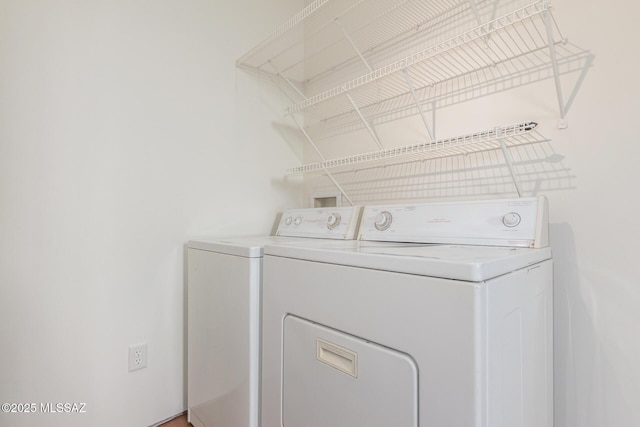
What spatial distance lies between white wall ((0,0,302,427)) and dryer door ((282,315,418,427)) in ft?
2.88

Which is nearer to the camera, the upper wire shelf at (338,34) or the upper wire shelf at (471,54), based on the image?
the upper wire shelf at (471,54)

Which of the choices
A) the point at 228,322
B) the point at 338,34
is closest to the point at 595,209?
the point at 228,322

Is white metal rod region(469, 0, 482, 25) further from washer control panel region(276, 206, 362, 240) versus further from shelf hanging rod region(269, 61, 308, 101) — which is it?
shelf hanging rod region(269, 61, 308, 101)

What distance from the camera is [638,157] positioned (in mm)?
983

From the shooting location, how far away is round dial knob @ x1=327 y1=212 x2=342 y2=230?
5.11ft

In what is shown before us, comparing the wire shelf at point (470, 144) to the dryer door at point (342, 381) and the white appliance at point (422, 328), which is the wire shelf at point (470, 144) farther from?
the dryer door at point (342, 381)

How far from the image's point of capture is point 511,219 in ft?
3.41

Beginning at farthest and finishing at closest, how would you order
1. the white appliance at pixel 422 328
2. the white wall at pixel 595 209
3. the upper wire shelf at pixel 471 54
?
1. the upper wire shelf at pixel 471 54
2. the white wall at pixel 595 209
3. the white appliance at pixel 422 328

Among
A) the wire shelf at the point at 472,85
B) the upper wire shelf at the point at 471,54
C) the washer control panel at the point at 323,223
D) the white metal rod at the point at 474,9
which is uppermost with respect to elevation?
the white metal rod at the point at 474,9

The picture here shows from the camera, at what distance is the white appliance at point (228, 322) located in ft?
3.79

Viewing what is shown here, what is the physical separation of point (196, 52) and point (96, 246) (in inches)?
43.4

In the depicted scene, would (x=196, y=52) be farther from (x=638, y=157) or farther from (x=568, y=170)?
(x=638, y=157)

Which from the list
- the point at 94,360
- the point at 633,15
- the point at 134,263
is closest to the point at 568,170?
the point at 633,15

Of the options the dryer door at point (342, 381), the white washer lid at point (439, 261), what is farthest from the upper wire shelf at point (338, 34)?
the dryer door at point (342, 381)
